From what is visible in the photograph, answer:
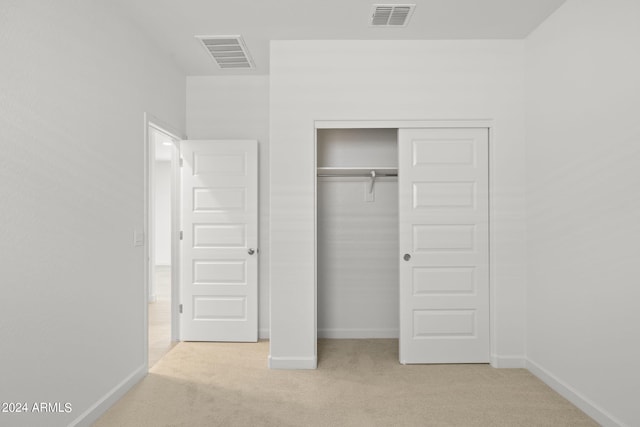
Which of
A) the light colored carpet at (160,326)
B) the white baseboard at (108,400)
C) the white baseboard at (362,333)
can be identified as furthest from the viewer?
the white baseboard at (362,333)

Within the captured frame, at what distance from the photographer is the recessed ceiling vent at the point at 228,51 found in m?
3.45

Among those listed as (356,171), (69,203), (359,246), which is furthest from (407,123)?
(69,203)

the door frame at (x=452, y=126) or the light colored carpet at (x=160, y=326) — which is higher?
the door frame at (x=452, y=126)

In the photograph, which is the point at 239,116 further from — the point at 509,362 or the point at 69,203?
the point at 509,362

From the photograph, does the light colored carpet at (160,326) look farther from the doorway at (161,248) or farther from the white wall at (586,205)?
the white wall at (586,205)

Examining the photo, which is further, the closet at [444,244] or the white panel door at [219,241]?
the white panel door at [219,241]

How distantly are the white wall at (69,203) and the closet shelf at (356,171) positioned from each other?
5.67 ft

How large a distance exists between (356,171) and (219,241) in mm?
1617

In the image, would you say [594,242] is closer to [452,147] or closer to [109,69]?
[452,147]

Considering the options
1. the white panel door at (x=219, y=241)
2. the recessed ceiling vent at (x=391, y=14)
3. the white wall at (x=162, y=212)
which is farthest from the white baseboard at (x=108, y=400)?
the white wall at (x=162, y=212)

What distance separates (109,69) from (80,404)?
221cm

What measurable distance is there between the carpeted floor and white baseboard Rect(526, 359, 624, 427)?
0.14 ft

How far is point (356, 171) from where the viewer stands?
163 inches

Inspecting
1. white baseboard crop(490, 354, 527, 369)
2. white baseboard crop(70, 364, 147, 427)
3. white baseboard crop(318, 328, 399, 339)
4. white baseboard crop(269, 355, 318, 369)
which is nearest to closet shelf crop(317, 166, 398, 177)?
white baseboard crop(318, 328, 399, 339)
